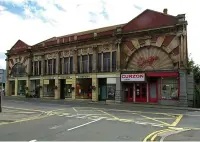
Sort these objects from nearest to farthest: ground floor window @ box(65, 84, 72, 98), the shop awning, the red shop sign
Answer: the shop awning
the red shop sign
ground floor window @ box(65, 84, 72, 98)

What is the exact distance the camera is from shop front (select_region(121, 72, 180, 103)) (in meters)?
32.1

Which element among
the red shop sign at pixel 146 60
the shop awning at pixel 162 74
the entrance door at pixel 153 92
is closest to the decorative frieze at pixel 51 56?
the red shop sign at pixel 146 60

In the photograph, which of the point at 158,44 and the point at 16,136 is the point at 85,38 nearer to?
the point at 158,44

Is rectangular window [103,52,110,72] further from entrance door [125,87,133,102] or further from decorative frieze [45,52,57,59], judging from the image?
decorative frieze [45,52,57,59]

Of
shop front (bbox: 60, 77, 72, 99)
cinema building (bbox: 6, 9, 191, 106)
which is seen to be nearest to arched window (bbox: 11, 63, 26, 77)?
cinema building (bbox: 6, 9, 191, 106)

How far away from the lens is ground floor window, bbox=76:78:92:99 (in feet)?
135

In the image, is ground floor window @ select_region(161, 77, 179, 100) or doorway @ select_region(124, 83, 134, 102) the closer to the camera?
ground floor window @ select_region(161, 77, 179, 100)

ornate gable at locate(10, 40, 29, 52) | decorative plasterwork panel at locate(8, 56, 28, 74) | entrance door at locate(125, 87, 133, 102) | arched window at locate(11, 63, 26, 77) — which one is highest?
ornate gable at locate(10, 40, 29, 52)

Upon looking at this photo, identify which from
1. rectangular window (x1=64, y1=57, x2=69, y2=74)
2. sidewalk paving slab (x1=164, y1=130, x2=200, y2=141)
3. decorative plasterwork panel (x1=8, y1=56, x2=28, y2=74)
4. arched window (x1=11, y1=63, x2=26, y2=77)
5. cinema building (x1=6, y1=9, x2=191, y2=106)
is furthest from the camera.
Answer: arched window (x1=11, y1=63, x2=26, y2=77)

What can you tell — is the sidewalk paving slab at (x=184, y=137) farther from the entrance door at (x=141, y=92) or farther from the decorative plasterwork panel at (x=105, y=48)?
the decorative plasterwork panel at (x=105, y=48)

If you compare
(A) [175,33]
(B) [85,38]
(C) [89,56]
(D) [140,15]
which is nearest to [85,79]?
(C) [89,56]

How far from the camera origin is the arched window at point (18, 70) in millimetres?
53122

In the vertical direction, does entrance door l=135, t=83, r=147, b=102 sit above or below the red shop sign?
below

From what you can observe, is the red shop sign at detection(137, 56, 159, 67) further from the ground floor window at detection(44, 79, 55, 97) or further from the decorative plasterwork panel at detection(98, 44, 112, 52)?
the ground floor window at detection(44, 79, 55, 97)
